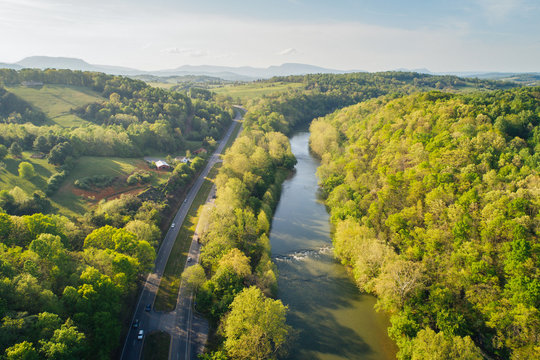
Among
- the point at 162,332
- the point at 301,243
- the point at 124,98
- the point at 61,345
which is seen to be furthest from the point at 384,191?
the point at 124,98

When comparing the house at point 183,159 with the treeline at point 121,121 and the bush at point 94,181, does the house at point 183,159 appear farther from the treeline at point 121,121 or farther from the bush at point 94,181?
the bush at point 94,181

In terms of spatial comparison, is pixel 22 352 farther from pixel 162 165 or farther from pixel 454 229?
pixel 162 165

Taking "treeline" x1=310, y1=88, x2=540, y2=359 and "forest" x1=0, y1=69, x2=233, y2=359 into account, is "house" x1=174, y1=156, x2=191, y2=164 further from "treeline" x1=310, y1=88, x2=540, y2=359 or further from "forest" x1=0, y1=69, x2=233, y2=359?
"treeline" x1=310, y1=88, x2=540, y2=359

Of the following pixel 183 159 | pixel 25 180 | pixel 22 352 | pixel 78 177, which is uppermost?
pixel 25 180

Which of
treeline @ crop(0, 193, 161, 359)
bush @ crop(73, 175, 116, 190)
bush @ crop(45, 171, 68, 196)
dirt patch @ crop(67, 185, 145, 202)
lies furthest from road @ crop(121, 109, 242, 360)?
bush @ crop(45, 171, 68, 196)

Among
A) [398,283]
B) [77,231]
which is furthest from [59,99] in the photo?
[398,283]

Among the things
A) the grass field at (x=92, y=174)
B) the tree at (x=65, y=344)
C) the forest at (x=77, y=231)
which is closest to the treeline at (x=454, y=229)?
the tree at (x=65, y=344)
